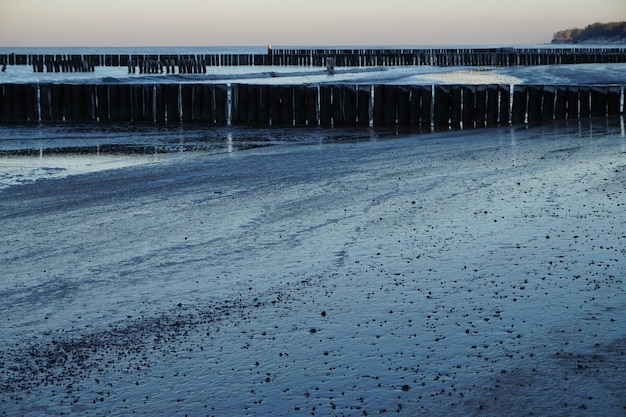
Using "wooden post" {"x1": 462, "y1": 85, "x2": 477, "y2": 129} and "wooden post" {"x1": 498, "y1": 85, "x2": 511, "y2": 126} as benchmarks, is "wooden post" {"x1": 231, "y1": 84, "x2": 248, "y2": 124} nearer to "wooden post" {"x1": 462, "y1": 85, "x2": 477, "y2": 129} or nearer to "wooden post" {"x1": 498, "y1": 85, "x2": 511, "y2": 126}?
"wooden post" {"x1": 462, "y1": 85, "x2": 477, "y2": 129}

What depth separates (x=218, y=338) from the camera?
5297 millimetres

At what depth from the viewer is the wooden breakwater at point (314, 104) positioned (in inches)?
773

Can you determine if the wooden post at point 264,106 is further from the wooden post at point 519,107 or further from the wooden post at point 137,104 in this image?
the wooden post at point 519,107

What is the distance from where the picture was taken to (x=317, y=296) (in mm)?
6145

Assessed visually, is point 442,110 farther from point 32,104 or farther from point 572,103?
point 32,104

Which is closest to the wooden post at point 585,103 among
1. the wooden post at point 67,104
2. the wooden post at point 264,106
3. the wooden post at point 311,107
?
the wooden post at point 311,107

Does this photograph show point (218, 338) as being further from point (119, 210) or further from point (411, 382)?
point (119, 210)

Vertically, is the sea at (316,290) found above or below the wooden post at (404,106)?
below

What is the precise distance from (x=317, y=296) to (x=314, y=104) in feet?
46.7

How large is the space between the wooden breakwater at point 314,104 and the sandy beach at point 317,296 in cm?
843

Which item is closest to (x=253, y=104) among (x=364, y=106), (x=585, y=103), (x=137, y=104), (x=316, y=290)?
(x=364, y=106)

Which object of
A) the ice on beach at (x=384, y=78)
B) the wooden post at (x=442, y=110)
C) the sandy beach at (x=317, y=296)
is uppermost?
the ice on beach at (x=384, y=78)

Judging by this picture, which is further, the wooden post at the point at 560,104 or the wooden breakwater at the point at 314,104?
the wooden post at the point at 560,104

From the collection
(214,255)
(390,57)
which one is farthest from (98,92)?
(390,57)
